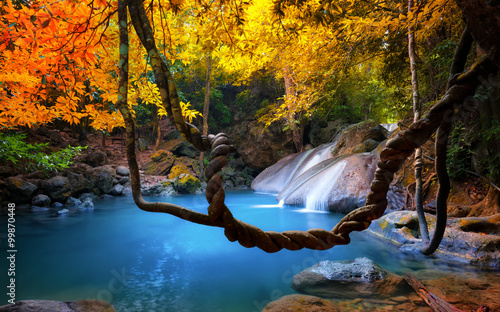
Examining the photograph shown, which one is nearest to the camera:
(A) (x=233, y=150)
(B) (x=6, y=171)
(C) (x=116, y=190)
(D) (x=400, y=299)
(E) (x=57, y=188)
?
(A) (x=233, y=150)

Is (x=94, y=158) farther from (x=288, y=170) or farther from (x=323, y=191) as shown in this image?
(x=323, y=191)

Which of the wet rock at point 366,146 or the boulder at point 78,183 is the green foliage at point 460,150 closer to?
the wet rock at point 366,146

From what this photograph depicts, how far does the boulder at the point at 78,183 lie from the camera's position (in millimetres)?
→ 8219

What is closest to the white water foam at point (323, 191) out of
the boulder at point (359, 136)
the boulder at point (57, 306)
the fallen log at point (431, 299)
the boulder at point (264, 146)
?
the boulder at point (359, 136)

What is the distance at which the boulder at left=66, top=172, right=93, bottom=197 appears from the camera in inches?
324

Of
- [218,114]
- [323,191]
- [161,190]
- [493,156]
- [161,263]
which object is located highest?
[218,114]

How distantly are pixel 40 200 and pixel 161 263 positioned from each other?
5617mm

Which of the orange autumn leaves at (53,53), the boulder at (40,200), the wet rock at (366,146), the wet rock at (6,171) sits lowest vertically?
the boulder at (40,200)

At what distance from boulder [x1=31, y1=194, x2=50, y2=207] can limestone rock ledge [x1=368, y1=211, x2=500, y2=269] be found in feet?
27.8

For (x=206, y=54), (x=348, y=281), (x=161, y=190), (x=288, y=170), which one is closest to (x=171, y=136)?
(x=161, y=190)

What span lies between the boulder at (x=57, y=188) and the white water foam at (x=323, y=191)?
23.4 feet

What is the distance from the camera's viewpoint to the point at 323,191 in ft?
21.6

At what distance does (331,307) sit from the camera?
213cm

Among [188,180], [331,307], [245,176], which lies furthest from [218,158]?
[245,176]
